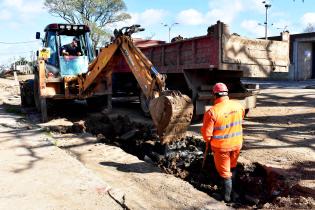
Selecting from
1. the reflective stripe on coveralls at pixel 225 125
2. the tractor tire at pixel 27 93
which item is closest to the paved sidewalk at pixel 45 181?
the reflective stripe on coveralls at pixel 225 125

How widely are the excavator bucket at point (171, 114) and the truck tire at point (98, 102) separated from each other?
6.01 metres

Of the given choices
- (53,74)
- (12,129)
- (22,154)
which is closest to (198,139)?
(22,154)

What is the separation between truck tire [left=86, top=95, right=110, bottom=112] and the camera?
12265 mm

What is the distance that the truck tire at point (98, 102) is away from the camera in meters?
12.3

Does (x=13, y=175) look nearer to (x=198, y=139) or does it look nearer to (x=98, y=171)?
(x=98, y=171)

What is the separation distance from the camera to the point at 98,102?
40.3ft

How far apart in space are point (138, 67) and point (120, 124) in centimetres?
254

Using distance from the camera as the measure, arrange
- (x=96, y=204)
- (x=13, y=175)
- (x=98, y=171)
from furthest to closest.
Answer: (x=98, y=171)
(x=13, y=175)
(x=96, y=204)

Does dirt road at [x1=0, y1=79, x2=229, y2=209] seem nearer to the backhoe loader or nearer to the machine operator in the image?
the backhoe loader

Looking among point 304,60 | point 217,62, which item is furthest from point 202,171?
point 304,60

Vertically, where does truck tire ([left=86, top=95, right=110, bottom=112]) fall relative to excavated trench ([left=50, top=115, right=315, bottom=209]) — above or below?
above

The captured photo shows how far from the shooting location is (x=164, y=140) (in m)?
6.36

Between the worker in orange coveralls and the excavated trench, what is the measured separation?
45 centimetres

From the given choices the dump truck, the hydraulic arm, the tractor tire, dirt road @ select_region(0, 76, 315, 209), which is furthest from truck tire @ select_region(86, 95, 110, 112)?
the hydraulic arm
